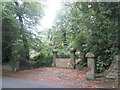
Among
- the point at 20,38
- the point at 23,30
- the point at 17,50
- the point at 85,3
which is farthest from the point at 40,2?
the point at 85,3

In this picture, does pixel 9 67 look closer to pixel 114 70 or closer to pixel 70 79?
pixel 70 79

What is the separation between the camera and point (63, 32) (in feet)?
48.8

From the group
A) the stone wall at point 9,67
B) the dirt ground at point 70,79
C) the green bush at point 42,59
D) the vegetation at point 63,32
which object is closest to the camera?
the dirt ground at point 70,79

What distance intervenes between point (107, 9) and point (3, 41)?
23.0ft

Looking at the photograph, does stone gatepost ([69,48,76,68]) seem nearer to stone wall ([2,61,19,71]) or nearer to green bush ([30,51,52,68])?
green bush ([30,51,52,68])

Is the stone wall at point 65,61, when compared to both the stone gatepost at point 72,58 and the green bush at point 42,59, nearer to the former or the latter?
the stone gatepost at point 72,58

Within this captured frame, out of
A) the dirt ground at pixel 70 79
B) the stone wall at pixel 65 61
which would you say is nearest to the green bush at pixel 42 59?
the stone wall at pixel 65 61

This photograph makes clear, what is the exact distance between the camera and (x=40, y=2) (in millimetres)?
10539

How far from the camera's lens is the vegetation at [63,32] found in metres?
5.99

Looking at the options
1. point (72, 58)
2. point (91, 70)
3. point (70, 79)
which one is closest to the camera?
point (91, 70)

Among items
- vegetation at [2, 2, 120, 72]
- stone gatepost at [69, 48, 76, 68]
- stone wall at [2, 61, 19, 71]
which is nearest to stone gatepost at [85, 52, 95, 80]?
vegetation at [2, 2, 120, 72]

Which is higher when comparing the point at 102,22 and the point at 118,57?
the point at 102,22

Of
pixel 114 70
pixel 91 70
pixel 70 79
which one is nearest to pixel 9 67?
pixel 70 79

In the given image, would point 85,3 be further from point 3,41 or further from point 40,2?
point 3,41
